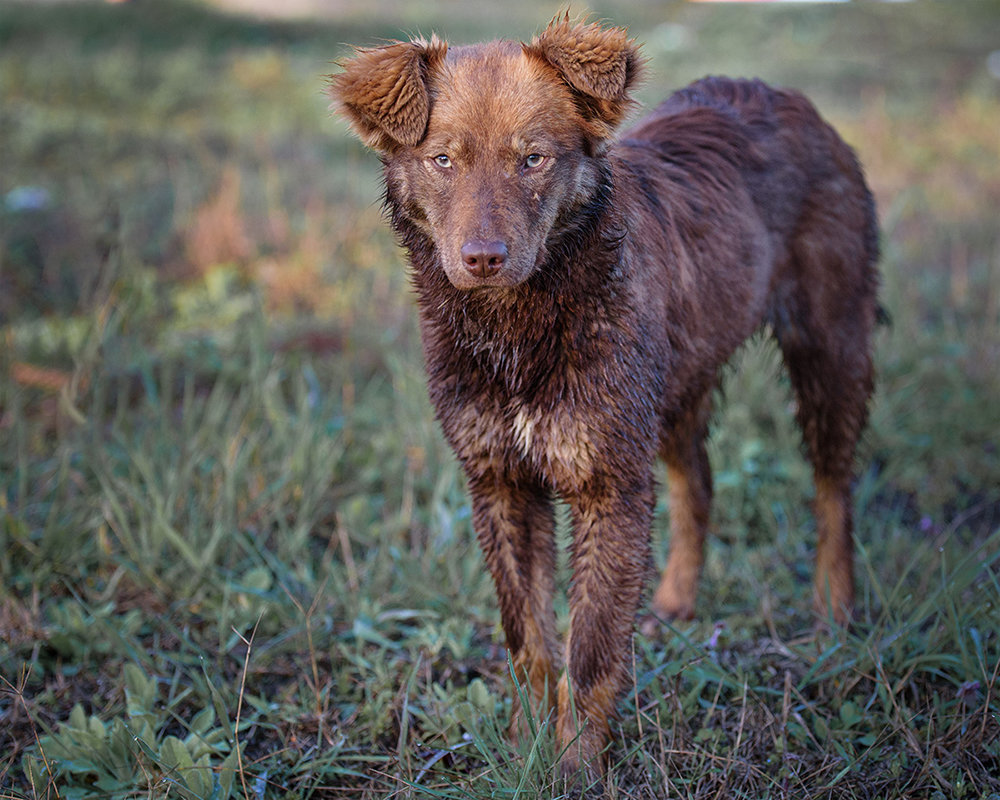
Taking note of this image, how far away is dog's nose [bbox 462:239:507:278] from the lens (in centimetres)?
220

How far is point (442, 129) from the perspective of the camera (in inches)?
Answer: 94.9

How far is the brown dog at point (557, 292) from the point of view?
7.81 ft

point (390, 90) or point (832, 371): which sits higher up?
point (390, 90)

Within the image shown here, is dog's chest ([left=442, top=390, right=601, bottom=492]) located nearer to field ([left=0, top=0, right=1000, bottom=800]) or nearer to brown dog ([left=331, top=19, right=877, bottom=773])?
brown dog ([left=331, top=19, right=877, bottom=773])

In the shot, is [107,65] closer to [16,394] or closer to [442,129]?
[16,394]

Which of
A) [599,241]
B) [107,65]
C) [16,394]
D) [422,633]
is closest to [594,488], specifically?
[599,241]

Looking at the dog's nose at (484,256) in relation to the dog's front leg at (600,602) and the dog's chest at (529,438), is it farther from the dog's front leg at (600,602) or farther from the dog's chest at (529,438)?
the dog's front leg at (600,602)


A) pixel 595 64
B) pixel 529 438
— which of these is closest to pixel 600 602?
pixel 529 438

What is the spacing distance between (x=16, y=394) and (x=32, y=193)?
3.38m

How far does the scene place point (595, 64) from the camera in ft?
7.89

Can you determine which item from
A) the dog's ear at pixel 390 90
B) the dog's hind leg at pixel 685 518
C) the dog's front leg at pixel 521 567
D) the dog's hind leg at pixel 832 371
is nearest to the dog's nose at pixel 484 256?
the dog's ear at pixel 390 90

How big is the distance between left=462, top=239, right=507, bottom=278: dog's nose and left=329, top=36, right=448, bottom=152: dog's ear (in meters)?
0.45

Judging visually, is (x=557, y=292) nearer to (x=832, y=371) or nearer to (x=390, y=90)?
(x=390, y=90)

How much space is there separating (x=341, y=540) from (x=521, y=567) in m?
1.16
